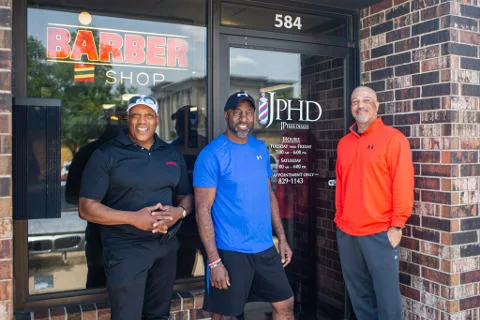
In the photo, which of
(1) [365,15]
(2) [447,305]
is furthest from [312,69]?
(2) [447,305]

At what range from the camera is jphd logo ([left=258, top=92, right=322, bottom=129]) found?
405 cm

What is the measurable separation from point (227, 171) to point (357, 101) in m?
1.20

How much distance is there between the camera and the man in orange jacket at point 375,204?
3297 mm

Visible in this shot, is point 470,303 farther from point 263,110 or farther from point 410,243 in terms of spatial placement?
point 263,110

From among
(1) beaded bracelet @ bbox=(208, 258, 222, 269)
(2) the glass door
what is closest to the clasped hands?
(1) beaded bracelet @ bbox=(208, 258, 222, 269)

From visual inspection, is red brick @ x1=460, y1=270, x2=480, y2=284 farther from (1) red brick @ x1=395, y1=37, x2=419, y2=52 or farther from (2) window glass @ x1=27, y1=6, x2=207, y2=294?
(2) window glass @ x1=27, y1=6, x2=207, y2=294

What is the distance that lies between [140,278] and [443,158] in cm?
238

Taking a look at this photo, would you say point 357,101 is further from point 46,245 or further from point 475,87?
point 46,245

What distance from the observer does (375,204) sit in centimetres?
336

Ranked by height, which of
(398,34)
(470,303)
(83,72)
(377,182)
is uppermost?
(398,34)

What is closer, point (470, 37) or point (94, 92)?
point (94, 92)

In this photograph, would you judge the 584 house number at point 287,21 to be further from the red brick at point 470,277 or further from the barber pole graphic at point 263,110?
the red brick at point 470,277

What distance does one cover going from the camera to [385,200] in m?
3.35

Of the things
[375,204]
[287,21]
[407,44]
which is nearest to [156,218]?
[375,204]
